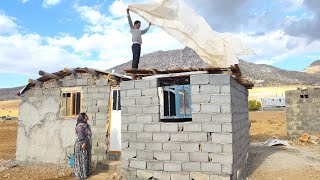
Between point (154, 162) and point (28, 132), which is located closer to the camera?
point (154, 162)

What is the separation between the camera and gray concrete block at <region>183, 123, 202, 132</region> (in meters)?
5.93

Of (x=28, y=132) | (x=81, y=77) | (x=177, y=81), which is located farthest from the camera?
(x=28, y=132)

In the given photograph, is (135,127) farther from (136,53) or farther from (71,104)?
(71,104)

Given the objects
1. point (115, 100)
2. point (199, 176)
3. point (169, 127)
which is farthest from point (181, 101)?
point (115, 100)

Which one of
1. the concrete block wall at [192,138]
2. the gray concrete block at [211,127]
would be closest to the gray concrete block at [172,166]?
the concrete block wall at [192,138]

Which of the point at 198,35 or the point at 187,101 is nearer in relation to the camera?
the point at 198,35

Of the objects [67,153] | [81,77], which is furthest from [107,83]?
[67,153]

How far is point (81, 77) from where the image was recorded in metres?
9.78

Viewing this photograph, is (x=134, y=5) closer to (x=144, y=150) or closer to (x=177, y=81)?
(x=177, y=81)

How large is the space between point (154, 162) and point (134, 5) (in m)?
3.69

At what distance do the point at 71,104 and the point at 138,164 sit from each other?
14.1 feet

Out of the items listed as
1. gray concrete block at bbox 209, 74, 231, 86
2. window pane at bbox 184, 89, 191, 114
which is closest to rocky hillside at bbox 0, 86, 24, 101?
window pane at bbox 184, 89, 191, 114

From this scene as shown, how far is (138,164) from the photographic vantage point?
659cm

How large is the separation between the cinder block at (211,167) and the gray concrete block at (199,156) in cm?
8
